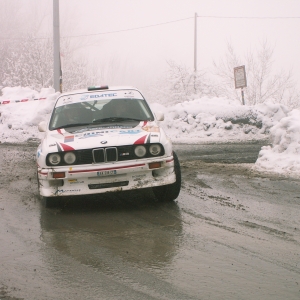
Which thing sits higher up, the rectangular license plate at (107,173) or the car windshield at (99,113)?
the car windshield at (99,113)

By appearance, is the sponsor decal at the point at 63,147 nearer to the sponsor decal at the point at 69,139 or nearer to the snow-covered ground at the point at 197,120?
the sponsor decal at the point at 69,139

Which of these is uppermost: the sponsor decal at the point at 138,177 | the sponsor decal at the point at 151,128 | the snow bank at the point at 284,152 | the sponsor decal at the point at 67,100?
the sponsor decal at the point at 67,100

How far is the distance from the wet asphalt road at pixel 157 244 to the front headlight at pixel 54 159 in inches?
24.9

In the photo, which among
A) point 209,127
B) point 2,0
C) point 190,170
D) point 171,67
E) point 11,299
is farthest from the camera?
point 2,0

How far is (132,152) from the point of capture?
263 inches

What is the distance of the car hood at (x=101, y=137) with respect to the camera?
263 inches

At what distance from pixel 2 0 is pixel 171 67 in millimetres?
27827

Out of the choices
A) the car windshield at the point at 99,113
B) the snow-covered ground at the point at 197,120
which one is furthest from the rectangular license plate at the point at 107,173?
the snow-covered ground at the point at 197,120

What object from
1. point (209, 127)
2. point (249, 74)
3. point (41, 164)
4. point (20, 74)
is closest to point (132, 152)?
point (41, 164)

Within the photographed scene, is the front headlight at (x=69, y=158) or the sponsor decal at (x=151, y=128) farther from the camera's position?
the sponsor decal at (x=151, y=128)

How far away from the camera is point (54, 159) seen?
22.0 ft

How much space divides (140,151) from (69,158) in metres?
0.87

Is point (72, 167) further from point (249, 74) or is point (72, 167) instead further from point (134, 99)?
point (249, 74)

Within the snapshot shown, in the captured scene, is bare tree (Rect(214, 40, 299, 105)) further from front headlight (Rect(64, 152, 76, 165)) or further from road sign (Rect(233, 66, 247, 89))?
front headlight (Rect(64, 152, 76, 165))
